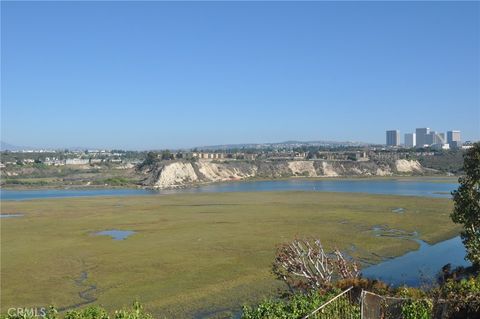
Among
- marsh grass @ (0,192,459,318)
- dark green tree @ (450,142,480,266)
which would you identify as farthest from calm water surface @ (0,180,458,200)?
dark green tree @ (450,142,480,266)

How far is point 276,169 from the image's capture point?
493ft

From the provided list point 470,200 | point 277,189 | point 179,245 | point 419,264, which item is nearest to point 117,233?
point 179,245

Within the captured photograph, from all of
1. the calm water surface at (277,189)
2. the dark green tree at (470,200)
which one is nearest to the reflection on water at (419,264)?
the dark green tree at (470,200)

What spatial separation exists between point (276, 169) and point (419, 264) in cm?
11959

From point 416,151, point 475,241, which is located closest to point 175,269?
point 475,241

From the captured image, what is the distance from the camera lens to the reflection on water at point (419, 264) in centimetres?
2673

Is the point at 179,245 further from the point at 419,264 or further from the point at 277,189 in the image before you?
the point at 277,189

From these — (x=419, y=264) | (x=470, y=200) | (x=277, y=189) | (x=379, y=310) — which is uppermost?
(x=470, y=200)

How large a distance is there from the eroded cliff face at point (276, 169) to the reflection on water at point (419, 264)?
95.2m

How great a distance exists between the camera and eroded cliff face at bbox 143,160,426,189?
132375 millimetres

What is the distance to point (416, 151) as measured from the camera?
19988cm

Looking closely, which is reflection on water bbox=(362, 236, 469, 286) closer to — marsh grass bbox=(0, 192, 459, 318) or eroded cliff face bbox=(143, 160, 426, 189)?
marsh grass bbox=(0, 192, 459, 318)

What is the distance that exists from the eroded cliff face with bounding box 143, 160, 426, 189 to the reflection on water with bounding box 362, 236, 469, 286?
3746 inches

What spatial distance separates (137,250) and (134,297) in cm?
1160
